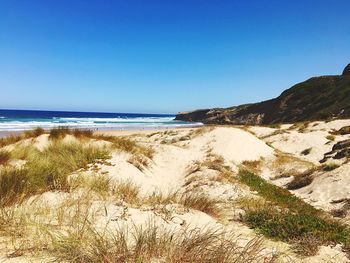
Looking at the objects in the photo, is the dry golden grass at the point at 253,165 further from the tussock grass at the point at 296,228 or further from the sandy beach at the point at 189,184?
the tussock grass at the point at 296,228

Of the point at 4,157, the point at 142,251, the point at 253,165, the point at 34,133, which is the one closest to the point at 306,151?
the point at 253,165

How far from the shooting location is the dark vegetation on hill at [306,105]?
4925cm

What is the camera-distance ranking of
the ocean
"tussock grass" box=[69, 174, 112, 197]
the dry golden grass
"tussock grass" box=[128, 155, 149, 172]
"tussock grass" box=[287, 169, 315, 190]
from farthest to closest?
1. the ocean
2. the dry golden grass
3. "tussock grass" box=[287, 169, 315, 190]
4. "tussock grass" box=[128, 155, 149, 172]
5. "tussock grass" box=[69, 174, 112, 197]

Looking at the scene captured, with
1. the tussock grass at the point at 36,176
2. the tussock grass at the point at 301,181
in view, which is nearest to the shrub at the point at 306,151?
the tussock grass at the point at 301,181

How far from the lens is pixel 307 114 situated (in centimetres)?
5459

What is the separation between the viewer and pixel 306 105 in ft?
194

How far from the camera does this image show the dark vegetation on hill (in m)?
49.2

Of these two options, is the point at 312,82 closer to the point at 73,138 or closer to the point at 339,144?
the point at 339,144

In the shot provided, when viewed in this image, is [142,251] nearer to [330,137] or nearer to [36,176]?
[36,176]

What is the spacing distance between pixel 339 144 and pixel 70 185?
17.8m

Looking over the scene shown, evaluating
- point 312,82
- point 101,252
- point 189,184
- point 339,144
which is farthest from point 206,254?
point 312,82

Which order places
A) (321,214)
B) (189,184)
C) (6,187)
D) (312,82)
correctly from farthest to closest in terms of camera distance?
(312,82) → (189,184) → (321,214) → (6,187)

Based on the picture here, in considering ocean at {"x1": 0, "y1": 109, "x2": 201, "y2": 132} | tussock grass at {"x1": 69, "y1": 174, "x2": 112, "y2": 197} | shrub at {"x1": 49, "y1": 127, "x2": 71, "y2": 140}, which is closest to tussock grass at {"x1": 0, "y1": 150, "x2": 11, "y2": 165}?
tussock grass at {"x1": 69, "y1": 174, "x2": 112, "y2": 197}

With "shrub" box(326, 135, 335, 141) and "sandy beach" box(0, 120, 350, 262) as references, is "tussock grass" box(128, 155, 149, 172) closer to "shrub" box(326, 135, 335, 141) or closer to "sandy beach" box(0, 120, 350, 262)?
"sandy beach" box(0, 120, 350, 262)
